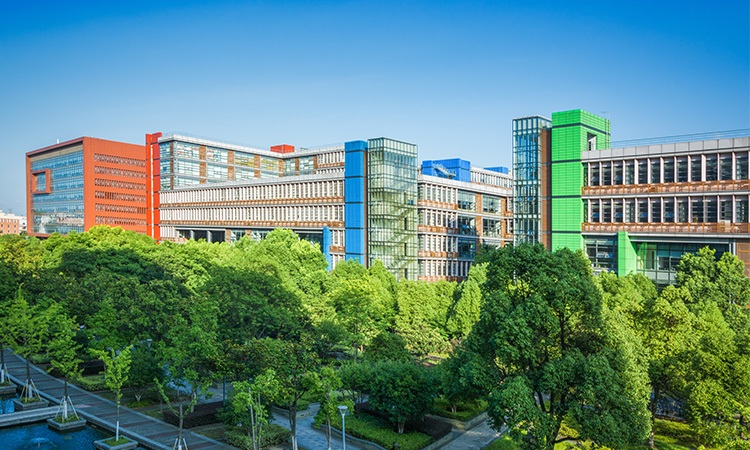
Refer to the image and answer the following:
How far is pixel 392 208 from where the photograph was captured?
73750 millimetres

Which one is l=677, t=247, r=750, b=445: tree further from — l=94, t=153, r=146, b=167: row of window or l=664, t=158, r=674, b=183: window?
l=94, t=153, r=146, b=167: row of window

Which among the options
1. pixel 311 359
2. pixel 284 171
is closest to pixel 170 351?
pixel 311 359

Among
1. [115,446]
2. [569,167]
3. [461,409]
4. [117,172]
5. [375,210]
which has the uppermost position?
[117,172]

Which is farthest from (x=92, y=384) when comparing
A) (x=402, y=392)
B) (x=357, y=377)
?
(x=402, y=392)

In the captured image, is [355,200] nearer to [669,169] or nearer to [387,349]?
[669,169]

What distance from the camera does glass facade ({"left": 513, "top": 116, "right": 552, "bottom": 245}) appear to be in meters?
62.2

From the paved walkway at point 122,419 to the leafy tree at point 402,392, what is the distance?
28.1 feet

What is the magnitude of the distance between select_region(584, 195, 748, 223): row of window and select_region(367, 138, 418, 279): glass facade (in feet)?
73.6

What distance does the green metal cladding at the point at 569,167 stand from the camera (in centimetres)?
5959

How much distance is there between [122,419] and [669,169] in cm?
4858

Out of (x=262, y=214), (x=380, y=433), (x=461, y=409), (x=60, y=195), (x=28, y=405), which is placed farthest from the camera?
(x=60, y=195)

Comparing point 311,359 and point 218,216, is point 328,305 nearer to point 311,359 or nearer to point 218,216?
point 311,359

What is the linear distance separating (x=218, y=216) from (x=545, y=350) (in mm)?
79905

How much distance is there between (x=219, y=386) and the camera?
43531 mm
